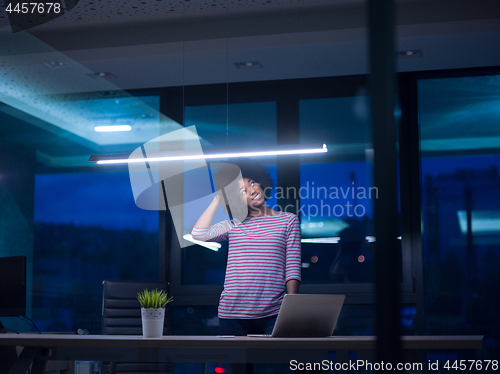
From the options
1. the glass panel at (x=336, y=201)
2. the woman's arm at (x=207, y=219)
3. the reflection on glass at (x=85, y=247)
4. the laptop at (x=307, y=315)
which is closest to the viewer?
the laptop at (x=307, y=315)

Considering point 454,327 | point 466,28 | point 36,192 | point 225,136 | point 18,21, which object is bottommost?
point 454,327

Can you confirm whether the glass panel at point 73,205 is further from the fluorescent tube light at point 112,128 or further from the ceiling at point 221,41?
the ceiling at point 221,41

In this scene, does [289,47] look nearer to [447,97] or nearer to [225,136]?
[225,136]

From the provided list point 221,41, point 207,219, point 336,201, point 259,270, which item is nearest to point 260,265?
point 259,270

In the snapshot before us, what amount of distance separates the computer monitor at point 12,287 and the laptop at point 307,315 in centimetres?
143

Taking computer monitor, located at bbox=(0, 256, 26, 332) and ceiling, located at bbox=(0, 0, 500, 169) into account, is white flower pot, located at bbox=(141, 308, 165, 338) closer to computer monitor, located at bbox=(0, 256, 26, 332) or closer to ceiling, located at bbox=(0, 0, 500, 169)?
computer monitor, located at bbox=(0, 256, 26, 332)

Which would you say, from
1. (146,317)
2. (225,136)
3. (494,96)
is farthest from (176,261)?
(494,96)

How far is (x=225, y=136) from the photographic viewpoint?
4637 mm

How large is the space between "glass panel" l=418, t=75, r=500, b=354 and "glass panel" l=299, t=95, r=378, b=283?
0.54m

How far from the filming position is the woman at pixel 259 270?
2719 mm

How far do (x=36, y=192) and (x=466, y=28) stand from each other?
13.2 feet

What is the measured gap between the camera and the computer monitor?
8.74 feet

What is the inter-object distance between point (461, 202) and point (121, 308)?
2904 millimetres

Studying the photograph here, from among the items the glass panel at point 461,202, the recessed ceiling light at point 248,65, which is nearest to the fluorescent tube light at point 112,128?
the recessed ceiling light at point 248,65
